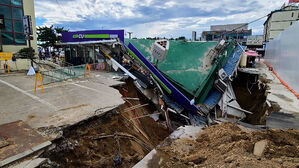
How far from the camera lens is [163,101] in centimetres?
980

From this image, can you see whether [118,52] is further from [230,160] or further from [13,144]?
[230,160]

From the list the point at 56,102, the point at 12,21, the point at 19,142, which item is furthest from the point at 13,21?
the point at 19,142

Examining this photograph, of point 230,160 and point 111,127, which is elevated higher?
point 230,160

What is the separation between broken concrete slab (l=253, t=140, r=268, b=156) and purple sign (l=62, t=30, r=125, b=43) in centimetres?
1098

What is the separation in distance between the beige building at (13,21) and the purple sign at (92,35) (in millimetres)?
5402

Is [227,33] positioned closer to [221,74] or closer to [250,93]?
[221,74]

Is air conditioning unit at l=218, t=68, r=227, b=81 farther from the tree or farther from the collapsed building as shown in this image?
the tree

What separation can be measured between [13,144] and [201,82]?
9.41 m

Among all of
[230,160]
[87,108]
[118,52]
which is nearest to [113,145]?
[87,108]

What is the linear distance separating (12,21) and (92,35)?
9.39 m

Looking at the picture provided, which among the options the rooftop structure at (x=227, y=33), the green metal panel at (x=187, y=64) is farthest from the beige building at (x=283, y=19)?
the green metal panel at (x=187, y=64)

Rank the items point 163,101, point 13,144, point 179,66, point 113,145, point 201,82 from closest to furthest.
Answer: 1. point 13,144
2. point 113,145
3. point 163,101
4. point 201,82
5. point 179,66

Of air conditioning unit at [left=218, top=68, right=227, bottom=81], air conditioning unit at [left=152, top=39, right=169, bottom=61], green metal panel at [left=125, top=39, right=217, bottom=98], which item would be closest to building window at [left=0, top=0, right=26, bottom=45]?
green metal panel at [left=125, top=39, right=217, bottom=98]

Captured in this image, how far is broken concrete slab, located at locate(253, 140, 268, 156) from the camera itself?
3045 millimetres
